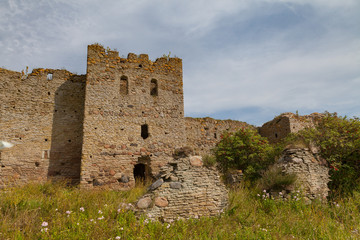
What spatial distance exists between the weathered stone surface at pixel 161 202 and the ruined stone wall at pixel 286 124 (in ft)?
32.7

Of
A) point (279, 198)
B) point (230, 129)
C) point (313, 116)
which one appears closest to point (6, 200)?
point (279, 198)

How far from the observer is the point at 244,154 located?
34.8ft

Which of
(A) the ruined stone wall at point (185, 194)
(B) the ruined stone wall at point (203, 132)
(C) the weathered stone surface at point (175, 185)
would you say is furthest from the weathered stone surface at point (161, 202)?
(B) the ruined stone wall at point (203, 132)

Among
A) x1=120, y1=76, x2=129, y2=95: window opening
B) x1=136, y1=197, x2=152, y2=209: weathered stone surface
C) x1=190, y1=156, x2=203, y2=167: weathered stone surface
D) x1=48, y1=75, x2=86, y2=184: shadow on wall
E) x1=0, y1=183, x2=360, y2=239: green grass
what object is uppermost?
x1=120, y1=76, x2=129, y2=95: window opening

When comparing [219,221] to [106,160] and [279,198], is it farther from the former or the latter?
[106,160]

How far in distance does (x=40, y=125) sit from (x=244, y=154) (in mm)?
8545

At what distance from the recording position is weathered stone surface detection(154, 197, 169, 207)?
6359mm

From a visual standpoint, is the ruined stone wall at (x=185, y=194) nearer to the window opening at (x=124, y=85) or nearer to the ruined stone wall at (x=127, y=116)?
the ruined stone wall at (x=127, y=116)

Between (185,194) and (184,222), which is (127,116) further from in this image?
(184,222)

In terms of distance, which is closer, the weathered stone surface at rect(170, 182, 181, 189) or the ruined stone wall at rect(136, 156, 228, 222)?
the ruined stone wall at rect(136, 156, 228, 222)

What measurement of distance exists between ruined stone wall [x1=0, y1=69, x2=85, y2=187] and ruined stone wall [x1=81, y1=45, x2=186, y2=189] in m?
1.61

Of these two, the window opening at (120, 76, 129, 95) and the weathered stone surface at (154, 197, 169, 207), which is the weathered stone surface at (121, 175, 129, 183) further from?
the weathered stone surface at (154, 197, 169, 207)

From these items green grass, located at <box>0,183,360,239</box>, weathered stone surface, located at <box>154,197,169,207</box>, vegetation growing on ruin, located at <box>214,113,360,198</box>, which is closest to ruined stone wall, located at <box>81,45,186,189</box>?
vegetation growing on ruin, located at <box>214,113,360,198</box>

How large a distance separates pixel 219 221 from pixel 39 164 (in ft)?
25.7
